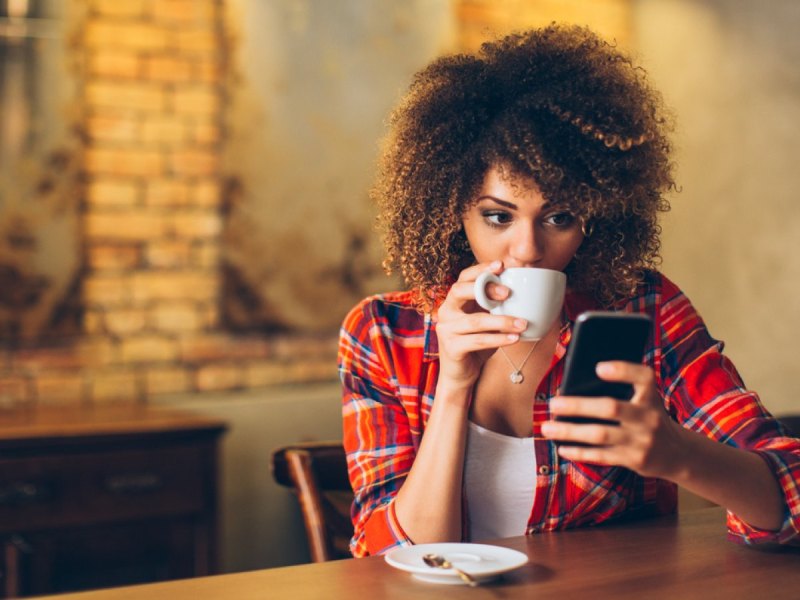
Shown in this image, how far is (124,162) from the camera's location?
10.4ft

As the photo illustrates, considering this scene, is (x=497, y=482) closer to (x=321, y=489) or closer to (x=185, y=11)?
(x=321, y=489)

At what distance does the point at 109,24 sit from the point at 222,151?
1.69ft

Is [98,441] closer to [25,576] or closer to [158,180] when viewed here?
[25,576]

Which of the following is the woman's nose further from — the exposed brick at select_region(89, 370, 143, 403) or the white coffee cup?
the exposed brick at select_region(89, 370, 143, 403)

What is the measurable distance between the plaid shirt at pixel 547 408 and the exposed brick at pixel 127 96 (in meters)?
1.79

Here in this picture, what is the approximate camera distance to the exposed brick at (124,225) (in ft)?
10.2

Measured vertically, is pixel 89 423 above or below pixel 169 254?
below

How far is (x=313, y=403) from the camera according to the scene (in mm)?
3471

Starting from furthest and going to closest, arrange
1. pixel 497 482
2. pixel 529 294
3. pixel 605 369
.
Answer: pixel 497 482
pixel 529 294
pixel 605 369

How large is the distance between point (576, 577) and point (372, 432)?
Result: 0.47 m

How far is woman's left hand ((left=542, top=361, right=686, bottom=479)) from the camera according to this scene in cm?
105

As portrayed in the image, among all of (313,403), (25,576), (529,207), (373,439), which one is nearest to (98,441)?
(25,576)

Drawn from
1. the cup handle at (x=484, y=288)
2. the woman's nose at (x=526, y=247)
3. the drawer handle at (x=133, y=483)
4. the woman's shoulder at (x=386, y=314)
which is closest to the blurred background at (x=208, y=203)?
the drawer handle at (x=133, y=483)

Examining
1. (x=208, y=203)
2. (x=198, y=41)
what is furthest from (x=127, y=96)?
(x=208, y=203)
